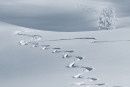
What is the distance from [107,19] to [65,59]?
1600 centimetres

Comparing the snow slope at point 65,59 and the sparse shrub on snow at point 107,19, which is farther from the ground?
the sparse shrub on snow at point 107,19

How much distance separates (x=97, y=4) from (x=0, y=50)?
19244 millimetres

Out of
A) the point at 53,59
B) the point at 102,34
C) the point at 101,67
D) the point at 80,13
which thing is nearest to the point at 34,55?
the point at 53,59

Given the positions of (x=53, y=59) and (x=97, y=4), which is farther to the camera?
(x=97, y=4)

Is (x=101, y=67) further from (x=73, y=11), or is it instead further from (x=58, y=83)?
(x=73, y=11)

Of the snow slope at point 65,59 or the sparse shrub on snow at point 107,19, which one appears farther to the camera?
the sparse shrub on snow at point 107,19

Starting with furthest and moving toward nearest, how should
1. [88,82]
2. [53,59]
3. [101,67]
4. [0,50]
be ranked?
[0,50] → [53,59] → [101,67] → [88,82]

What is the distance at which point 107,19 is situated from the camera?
22.4 meters

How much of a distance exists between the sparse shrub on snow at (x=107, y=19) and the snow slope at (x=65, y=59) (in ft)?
42.4

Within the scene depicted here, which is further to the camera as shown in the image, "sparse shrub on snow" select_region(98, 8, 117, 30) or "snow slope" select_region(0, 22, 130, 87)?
"sparse shrub on snow" select_region(98, 8, 117, 30)

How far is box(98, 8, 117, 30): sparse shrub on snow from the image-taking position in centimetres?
2162

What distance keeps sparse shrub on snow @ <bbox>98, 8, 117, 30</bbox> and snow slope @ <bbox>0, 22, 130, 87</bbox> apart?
12.9 m

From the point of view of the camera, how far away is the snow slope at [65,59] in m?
5.54

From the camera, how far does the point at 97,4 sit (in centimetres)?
2616
